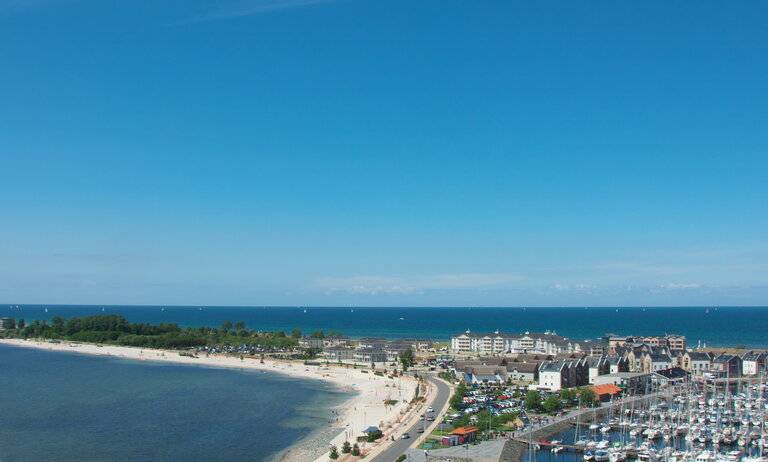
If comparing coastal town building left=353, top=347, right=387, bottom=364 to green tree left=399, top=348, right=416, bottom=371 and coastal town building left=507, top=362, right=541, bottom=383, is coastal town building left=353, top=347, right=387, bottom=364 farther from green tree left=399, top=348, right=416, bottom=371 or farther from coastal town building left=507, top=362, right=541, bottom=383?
coastal town building left=507, top=362, right=541, bottom=383

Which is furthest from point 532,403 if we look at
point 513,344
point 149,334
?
point 149,334

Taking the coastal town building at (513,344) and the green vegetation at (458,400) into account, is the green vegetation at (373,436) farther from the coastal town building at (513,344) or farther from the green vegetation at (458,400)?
the coastal town building at (513,344)

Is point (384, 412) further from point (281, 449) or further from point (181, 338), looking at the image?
point (181, 338)

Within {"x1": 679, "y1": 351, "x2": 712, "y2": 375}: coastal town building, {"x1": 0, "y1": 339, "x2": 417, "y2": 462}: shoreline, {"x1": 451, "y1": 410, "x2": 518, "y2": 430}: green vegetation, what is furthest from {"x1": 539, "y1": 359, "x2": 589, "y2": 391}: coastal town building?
{"x1": 451, "y1": 410, "x2": 518, "y2": 430}: green vegetation

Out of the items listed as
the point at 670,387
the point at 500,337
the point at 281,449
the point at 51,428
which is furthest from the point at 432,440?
the point at 500,337

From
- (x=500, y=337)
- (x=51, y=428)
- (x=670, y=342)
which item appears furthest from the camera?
(x=500, y=337)

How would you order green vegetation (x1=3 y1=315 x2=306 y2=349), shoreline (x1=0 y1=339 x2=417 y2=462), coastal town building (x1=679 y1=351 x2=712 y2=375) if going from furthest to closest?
green vegetation (x1=3 y1=315 x2=306 y2=349), coastal town building (x1=679 y1=351 x2=712 y2=375), shoreline (x1=0 y1=339 x2=417 y2=462)
